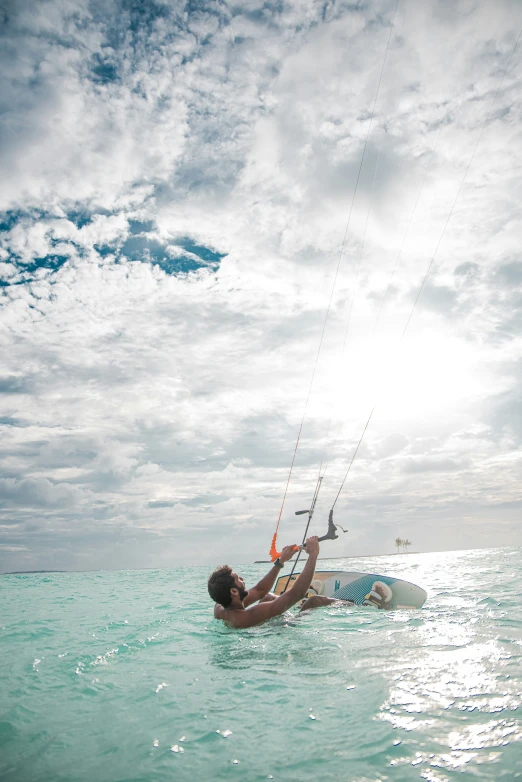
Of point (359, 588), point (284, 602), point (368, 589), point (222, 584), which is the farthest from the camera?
point (359, 588)

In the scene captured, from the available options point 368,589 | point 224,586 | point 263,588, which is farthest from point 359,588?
point 224,586

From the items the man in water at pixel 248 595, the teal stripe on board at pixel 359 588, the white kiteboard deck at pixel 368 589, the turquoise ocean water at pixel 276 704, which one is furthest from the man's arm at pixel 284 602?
the teal stripe on board at pixel 359 588

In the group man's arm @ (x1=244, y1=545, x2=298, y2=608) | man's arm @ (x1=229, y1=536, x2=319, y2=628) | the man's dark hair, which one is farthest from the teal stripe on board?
the man's dark hair

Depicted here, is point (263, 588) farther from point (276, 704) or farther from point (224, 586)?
point (276, 704)

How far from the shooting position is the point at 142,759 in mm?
3639

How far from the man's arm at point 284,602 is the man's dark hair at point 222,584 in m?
0.36

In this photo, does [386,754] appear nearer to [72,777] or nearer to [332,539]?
[72,777]

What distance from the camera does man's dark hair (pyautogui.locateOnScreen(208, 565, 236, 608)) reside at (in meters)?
7.69

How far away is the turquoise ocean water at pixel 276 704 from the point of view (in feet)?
11.2

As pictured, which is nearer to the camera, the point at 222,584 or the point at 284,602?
the point at 284,602

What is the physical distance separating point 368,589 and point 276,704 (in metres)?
7.34

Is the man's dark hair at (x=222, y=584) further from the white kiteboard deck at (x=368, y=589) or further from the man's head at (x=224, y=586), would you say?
the white kiteboard deck at (x=368, y=589)

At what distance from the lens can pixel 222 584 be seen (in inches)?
303

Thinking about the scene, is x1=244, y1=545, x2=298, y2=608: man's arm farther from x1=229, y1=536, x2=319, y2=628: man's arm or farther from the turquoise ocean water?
x1=229, y1=536, x2=319, y2=628: man's arm
